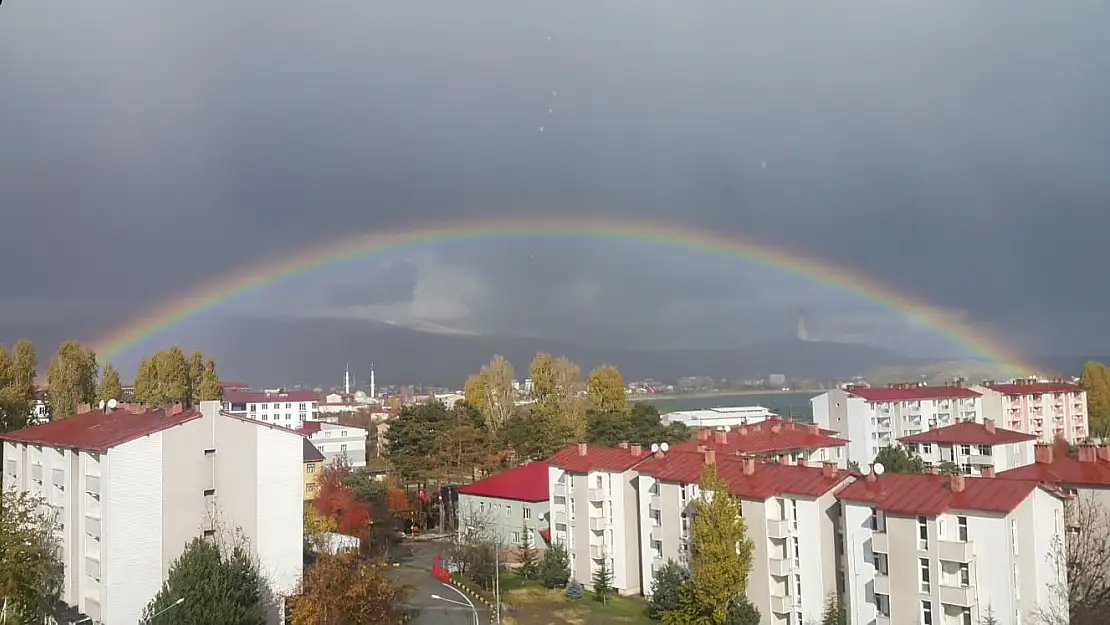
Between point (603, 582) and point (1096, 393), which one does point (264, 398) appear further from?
point (1096, 393)

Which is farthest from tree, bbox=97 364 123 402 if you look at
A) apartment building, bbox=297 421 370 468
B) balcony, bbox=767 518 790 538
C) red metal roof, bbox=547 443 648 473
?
balcony, bbox=767 518 790 538

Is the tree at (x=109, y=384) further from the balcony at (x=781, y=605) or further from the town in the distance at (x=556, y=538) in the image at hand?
the balcony at (x=781, y=605)

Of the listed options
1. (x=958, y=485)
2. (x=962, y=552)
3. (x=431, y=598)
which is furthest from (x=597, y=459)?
(x=962, y=552)

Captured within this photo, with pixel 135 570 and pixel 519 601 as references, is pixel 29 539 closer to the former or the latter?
pixel 135 570

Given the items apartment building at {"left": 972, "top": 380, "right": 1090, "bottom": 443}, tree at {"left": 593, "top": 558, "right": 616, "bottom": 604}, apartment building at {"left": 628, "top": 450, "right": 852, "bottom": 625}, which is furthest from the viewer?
apartment building at {"left": 972, "top": 380, "right": 1090, "bottom": 443}

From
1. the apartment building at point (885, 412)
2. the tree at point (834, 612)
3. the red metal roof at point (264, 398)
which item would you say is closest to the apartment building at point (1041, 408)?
the apartment building at point (885, 412)

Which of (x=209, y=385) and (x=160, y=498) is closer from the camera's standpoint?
(x=160, y=498)

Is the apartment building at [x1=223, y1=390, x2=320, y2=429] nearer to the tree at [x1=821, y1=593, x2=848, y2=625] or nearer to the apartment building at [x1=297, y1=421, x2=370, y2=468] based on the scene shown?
the apartment building at [x1=297, y1=421, x2=370, y2=468]
